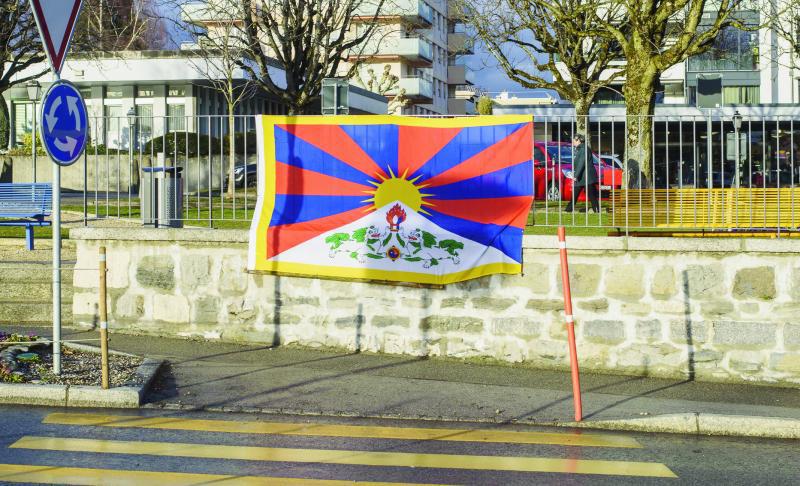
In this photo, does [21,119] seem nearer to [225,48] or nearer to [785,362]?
[225,48]

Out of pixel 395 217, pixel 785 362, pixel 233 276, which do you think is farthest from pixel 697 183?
pixel 233 276

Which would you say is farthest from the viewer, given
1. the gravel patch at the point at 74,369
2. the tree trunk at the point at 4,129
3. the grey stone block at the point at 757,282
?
the tree trunk at the point at 4,129

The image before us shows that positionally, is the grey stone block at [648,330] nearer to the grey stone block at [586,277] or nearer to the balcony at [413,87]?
the grey stone block at [586,277]

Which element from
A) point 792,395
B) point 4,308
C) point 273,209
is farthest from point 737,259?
point 4,308

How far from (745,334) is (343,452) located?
5168 millimetres

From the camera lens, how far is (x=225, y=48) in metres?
26.1

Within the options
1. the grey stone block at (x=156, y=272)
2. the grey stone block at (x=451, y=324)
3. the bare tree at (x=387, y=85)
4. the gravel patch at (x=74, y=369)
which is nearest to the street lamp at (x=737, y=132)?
the grey stone block at (x=451, y=324)

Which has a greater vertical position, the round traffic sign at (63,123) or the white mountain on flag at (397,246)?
the round traffic sign at (63,123)

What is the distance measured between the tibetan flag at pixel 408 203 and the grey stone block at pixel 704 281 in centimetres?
167

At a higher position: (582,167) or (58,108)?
(58,108)

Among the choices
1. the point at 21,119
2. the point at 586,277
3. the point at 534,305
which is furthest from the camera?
the point at 21,119

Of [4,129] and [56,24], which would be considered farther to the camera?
[4,129]

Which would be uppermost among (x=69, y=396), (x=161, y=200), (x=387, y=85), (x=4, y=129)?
(x=387, y=85)

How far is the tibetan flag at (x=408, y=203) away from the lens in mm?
11078
